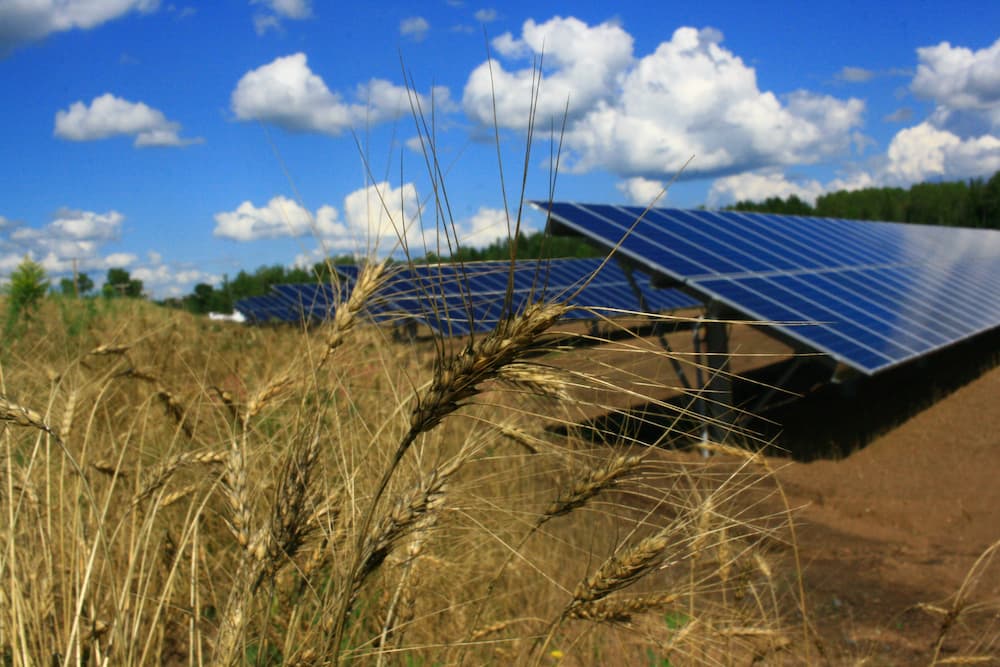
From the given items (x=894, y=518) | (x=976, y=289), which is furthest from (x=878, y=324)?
(x=976, y=289)

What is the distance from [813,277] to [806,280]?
0.58 meters

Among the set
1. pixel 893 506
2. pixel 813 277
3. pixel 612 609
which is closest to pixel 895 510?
pixel 893 506

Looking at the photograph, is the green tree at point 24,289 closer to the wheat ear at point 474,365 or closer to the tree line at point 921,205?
the wheat ear at point 474,365

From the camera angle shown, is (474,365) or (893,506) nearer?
(474,365)

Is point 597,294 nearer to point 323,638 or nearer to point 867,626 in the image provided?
point 867,626

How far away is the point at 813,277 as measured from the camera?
1236 cm

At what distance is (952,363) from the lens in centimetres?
1606

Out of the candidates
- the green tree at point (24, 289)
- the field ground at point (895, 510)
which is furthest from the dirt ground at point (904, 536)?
the green tree at point (24, 289)

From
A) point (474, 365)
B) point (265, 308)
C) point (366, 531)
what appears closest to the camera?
point (474, 365)

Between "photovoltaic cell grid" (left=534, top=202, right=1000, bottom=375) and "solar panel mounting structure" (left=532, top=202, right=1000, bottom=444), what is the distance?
0.03 meters

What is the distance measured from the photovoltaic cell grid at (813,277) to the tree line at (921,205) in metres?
51.0

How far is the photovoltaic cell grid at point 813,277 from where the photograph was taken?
9180mm

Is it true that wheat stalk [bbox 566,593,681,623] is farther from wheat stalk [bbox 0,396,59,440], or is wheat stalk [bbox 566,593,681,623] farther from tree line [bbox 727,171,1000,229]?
tree line [bbox 727,171,1000,229]

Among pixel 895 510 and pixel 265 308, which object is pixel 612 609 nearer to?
pixel 895 510
